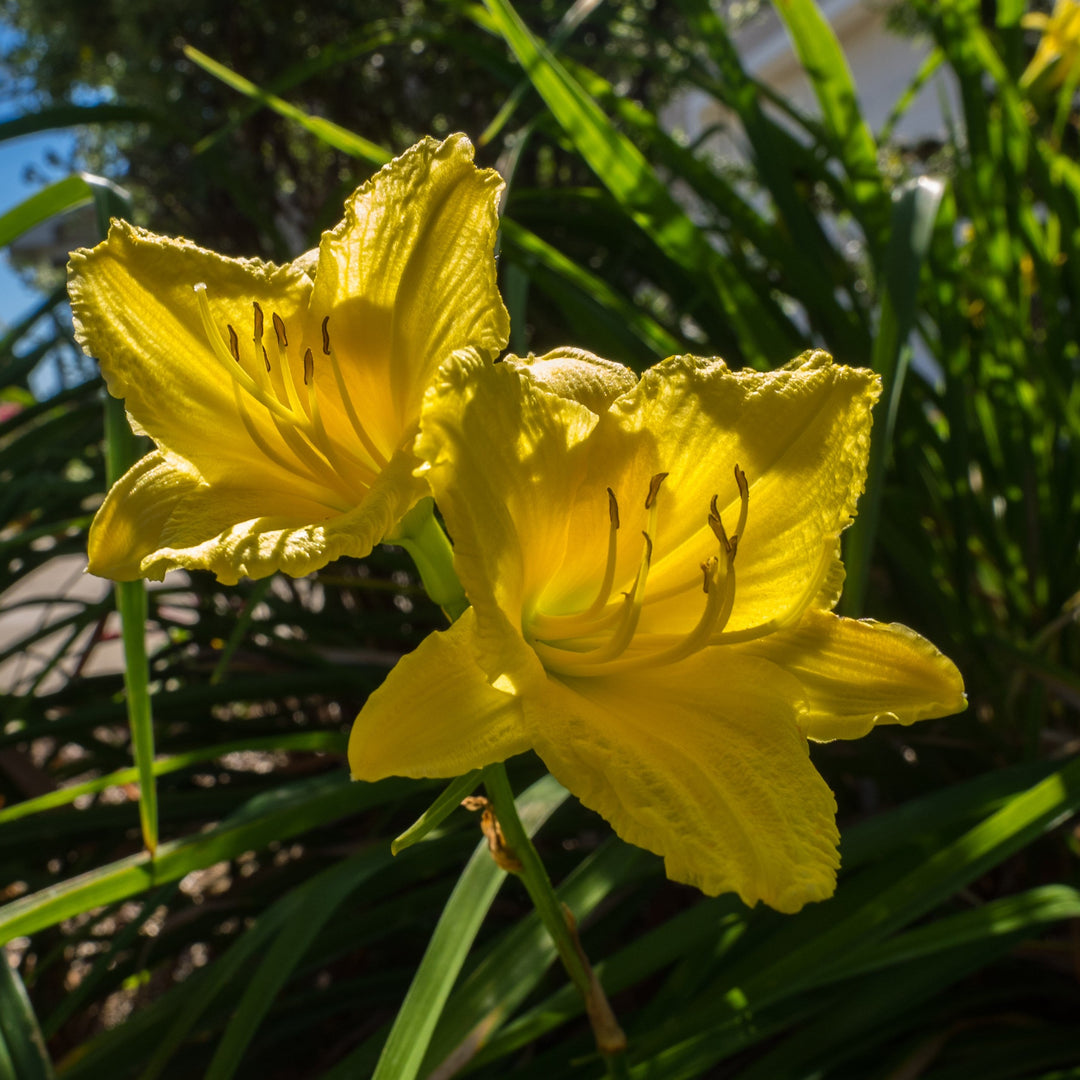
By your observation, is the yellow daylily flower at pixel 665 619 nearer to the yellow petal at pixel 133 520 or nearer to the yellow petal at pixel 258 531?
the yellow petal at pixel 258 531

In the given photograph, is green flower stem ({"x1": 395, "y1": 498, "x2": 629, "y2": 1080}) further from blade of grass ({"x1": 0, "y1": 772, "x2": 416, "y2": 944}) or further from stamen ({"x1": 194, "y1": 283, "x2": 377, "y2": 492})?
blade of grass ({"x1": 0, "y1": 772, "x2": 416, "y2": 944})

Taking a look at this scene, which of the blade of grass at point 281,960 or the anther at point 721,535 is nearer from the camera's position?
the anther at point 721,535

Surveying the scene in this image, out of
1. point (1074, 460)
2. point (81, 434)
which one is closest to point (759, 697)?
point (1074, 460)

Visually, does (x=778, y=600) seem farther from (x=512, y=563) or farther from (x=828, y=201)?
(x=828, y=201)

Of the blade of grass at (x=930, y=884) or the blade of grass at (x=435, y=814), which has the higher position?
the blade of grass at (x=435, y=814)

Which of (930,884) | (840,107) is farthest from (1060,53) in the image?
(930,884)

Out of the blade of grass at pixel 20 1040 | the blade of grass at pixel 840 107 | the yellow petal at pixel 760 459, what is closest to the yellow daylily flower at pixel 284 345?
the yellow petal at pixel 760 459

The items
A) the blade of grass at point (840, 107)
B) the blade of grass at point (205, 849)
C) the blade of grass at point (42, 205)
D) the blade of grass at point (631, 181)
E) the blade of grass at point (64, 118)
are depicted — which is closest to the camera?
the blade of grass at point (205, 849)
